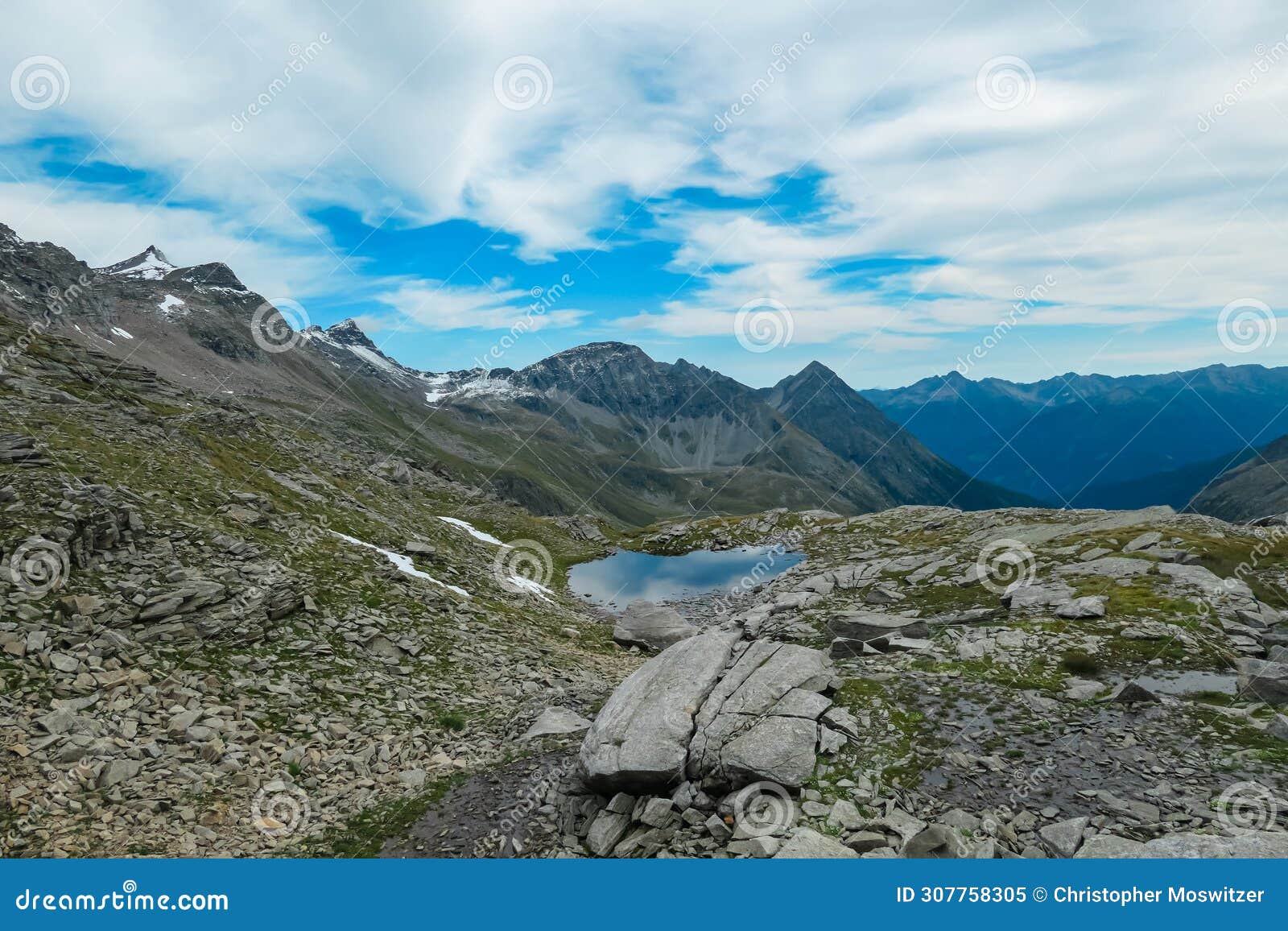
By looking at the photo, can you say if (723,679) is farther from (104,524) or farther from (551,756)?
(104,524)

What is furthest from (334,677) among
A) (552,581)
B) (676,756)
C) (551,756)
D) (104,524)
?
(552,581)

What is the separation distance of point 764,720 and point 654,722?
323 cm

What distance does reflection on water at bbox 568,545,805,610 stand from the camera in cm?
6806

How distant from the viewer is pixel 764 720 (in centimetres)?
1750

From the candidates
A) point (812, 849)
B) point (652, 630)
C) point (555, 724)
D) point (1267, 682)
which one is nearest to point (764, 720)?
point (812, 849)

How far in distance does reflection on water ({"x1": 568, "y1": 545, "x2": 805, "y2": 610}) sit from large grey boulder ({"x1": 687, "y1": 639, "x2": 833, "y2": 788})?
39696mm

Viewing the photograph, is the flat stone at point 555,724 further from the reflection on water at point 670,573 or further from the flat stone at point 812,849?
the reflection on water at point 670,573

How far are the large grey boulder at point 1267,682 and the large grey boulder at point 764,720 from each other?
13674 mm

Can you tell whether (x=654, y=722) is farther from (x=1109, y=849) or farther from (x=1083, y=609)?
(x=1083, y=609)

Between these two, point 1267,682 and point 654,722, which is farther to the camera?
point 1267,682

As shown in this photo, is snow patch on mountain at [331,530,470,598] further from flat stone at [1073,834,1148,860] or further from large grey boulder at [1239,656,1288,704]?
large grey boulder at [1239,656,1288,704]

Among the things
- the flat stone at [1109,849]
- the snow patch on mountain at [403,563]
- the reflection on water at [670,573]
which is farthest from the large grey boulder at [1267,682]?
the reflection on water at [670,573]

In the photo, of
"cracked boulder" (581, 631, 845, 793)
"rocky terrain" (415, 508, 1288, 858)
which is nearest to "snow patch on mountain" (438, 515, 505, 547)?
"rocky terrain" (415, 508, 1288, 858)

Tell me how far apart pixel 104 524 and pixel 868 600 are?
134ft
